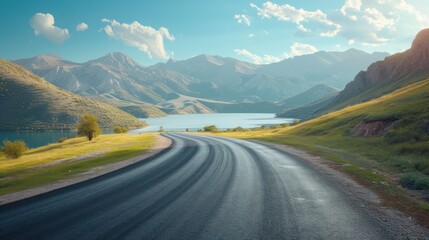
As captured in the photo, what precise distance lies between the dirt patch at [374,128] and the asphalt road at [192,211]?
26.4 meters

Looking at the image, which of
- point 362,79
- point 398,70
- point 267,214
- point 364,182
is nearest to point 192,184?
point 267,214

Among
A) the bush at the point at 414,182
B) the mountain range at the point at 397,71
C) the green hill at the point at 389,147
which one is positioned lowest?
the bush at the point at 414,182

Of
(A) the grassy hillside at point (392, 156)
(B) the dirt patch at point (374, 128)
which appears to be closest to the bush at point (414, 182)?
(A) the grassy hillside at point (392, 156)

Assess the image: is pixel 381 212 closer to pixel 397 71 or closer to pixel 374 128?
pixel 374 128

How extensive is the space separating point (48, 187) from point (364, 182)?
1605 cm

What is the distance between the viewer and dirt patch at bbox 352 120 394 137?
122 ft

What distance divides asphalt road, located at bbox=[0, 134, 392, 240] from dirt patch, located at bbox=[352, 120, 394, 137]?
2639 centimetres

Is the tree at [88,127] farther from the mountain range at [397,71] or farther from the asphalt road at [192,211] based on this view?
the mountain range at [397,71]

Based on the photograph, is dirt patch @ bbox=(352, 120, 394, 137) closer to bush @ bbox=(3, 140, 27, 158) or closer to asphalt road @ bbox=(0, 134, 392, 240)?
asphalt road @ bbox=(0, 134, 392, 240)

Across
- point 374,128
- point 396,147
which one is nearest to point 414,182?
point 396,147

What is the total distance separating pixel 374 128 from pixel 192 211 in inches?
1436

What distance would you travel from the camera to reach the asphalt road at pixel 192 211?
788cm

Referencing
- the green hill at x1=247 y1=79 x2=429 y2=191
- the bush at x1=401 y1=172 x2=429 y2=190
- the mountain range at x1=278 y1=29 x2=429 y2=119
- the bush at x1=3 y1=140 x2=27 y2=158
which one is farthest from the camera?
the mountain range at x1=278 y1=29 x2=429 y2=119

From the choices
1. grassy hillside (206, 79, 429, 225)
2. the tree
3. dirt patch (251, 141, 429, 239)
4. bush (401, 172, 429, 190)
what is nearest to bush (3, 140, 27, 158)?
the tree
